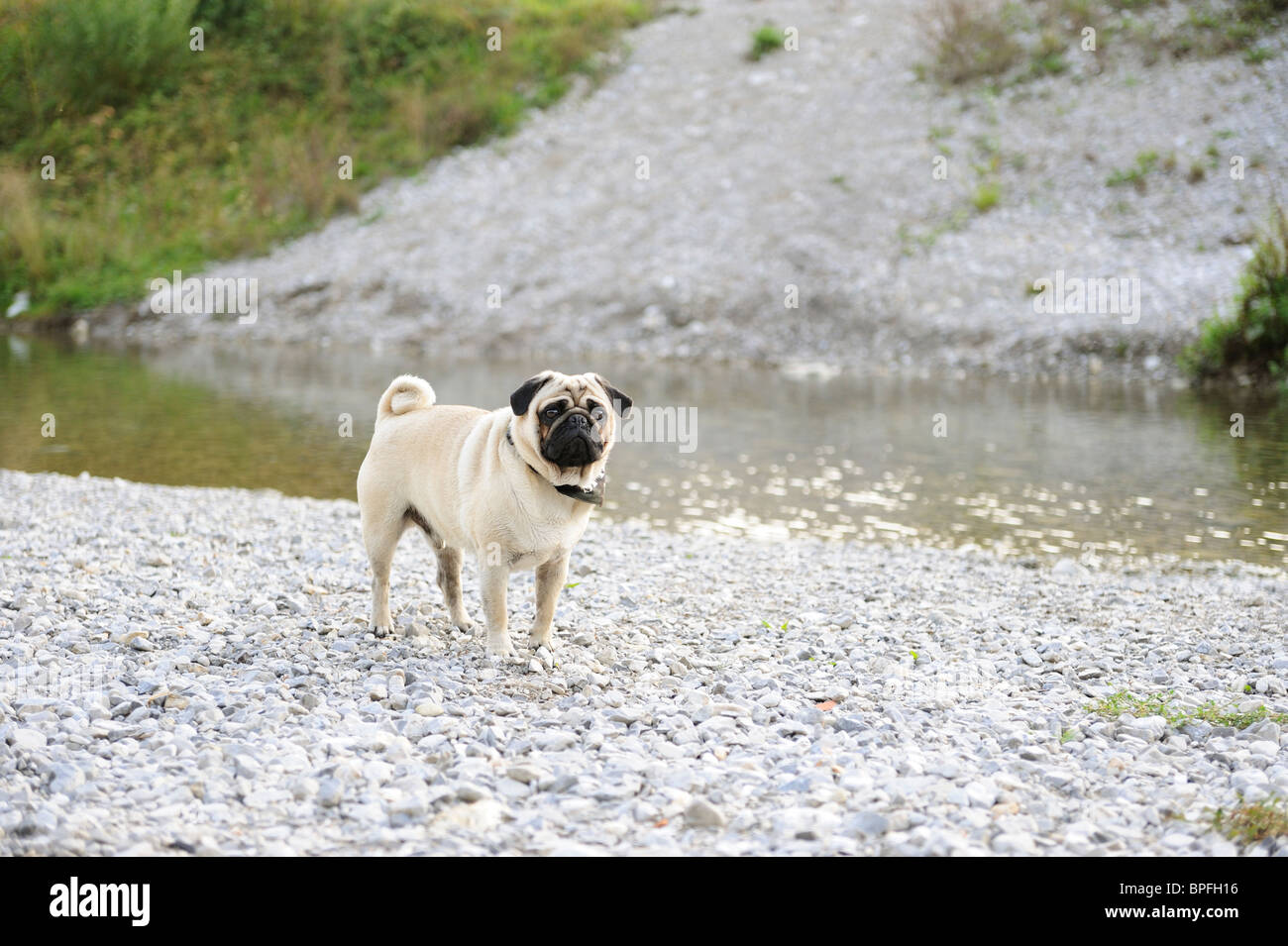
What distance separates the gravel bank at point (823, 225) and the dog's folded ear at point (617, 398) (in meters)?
15.3

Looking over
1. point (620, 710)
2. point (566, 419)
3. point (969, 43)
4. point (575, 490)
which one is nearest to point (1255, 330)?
point (969, 43)

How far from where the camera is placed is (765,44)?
29469mm

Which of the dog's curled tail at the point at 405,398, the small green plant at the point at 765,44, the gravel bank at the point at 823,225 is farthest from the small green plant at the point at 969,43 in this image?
Answer: the dog's curled tail at the point at 405,398

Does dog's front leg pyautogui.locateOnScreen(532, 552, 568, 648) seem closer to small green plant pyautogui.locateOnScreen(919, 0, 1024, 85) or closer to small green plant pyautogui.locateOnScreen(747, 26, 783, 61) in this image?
small green plant pyautogui.locateOnScreen(919, 0, 1024, 85)

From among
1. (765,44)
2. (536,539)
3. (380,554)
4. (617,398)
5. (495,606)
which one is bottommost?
(495,606)

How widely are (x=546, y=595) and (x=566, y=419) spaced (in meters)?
1.10

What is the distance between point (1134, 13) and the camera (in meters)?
26.2

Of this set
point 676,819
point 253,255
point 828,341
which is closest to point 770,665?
point 676,819

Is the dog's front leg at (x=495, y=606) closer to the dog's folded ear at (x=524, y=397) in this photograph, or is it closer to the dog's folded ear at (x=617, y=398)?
the dog's folded ear at (x=524, y=397)

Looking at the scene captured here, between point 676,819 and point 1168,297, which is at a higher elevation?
point 1168,297

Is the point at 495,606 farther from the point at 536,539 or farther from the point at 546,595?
the point at 536,539

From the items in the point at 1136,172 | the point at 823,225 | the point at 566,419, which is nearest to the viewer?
the point at 566,419
